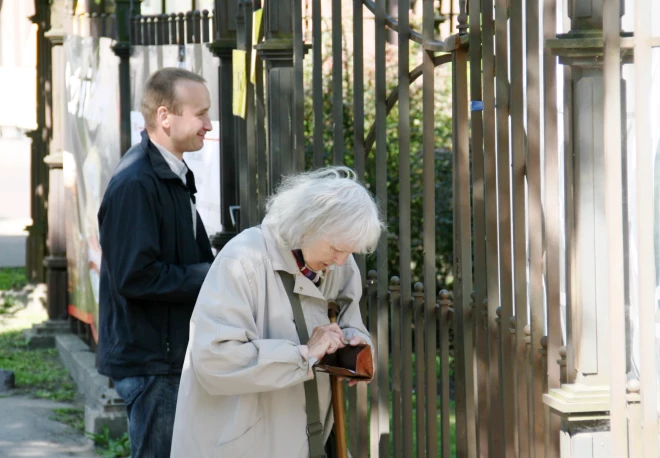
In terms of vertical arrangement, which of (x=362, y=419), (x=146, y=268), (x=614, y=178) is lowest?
(x=362, y=419)

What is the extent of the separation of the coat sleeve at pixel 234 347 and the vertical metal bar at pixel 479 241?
72cm

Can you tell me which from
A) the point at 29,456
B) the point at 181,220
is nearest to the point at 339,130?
the point at 181,220

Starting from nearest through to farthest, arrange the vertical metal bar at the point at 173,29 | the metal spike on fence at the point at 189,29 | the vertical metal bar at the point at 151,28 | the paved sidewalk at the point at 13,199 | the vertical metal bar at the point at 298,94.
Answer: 1. the vertical metal bar at the point at 298,94
2. the metal spike on fence at the point at 189,29
3. the vertical metal bar at the point at 173,29
4. the vertical metal bar at the point at 151,28
5. the paved sidewalk at the point at 13,199

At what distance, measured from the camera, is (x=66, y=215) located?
380 inches

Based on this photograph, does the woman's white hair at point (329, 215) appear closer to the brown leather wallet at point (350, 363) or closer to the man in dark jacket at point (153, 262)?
the brown leather wallet at point (350, 363)

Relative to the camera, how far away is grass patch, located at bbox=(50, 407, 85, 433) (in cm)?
715

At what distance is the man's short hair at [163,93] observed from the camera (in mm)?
4086

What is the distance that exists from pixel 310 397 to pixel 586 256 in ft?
2.96

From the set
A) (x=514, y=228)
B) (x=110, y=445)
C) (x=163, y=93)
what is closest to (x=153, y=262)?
(x=163, y=93)

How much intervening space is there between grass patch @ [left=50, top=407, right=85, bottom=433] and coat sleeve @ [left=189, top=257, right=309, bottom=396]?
14.1ft

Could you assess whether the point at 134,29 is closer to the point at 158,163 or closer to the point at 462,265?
the point at 158,163

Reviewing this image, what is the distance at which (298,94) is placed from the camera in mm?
4496

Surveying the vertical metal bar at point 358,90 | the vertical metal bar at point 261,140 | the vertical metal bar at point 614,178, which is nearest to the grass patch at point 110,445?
the vertical metal bar at point 261,140

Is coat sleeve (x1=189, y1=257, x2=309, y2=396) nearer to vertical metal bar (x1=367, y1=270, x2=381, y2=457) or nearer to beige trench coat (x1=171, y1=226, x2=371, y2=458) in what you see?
beige trench coat (x1=171, y1=226, x2=371, y2=458)
